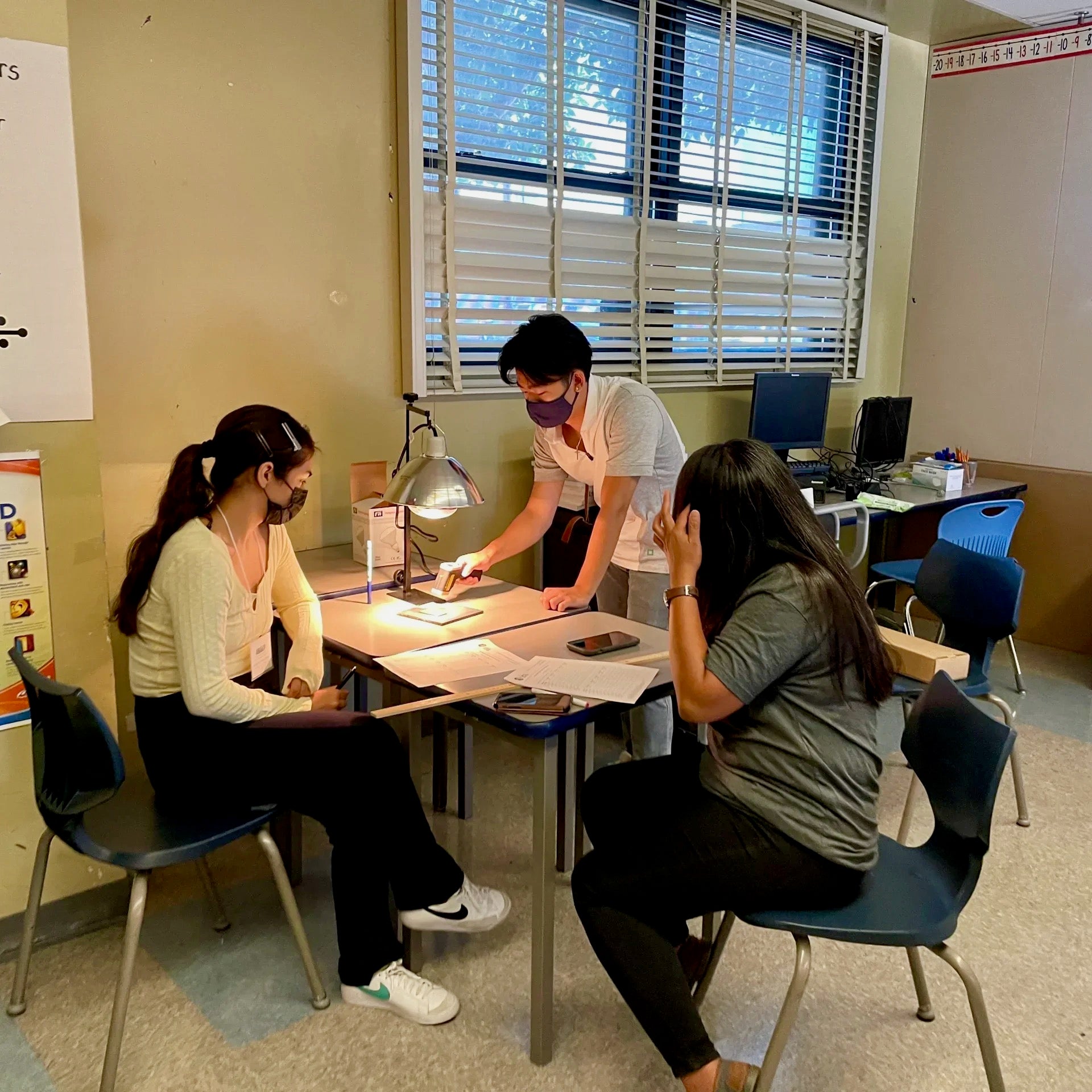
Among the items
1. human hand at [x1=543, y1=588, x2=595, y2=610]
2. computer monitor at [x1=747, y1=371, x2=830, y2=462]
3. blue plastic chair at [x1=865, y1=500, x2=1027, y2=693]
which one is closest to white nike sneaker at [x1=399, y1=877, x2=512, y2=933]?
human hand at [x1=543, y1=588, x2=595, y2=610]

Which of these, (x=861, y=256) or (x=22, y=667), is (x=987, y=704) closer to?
(x=861, y=256)

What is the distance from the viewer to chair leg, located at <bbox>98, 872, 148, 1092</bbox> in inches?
67.1

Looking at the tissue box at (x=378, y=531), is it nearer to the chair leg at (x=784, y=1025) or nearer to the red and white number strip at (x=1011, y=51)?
the chair leg at (x=784, y=1025)

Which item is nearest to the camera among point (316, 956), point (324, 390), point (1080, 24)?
point (316, 956)

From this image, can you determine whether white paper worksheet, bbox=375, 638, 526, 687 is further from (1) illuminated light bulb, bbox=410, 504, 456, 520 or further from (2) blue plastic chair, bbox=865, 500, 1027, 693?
(2) blue plastic chair, bbox=865, 500, 1027, 693

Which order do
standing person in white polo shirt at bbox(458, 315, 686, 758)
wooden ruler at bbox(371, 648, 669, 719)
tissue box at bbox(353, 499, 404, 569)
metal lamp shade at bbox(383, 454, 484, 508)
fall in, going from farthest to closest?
tissue box at bbox(353, 499, 404, 569) → standing person in white polo shirt at bbox(458, 315, 686, 758) → metal lamp shade at bbox(383, 454, 484, 508) → wooden ruler at bbox(371, 648, 669, 719)

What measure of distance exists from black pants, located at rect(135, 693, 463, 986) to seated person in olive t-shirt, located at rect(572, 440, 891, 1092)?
435 mm

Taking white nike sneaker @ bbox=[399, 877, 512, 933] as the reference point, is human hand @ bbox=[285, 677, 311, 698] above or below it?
above

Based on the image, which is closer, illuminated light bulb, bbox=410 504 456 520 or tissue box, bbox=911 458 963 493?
illuminated light bulb, bbox=410 504 456 520

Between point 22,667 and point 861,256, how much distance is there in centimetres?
402

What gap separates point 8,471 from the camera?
6.46 feet

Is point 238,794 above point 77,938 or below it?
above

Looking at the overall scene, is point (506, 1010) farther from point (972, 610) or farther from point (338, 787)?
point (972, 610)

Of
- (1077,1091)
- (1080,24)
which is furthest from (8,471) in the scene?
(1080,24)
